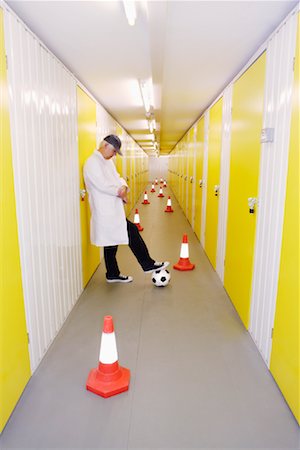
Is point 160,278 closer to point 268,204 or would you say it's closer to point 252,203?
point 252,203

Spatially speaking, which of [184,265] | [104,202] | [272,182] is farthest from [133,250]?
[272,182]

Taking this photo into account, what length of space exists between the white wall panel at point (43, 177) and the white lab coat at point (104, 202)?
241mm

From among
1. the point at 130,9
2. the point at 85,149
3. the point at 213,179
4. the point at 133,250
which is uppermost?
the point at 130,9

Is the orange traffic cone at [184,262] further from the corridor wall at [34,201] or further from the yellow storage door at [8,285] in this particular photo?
the yellow storage door at [8,285]

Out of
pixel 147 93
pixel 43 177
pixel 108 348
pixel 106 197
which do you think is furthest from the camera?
pixel 147 93

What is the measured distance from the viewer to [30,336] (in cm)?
228

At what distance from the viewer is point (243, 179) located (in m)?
3.13

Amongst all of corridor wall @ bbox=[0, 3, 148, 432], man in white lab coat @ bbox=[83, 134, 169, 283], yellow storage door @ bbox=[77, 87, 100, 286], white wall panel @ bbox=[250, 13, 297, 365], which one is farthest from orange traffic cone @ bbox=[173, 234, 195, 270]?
white wall panel @ bbox=[250, 13, 297, 365]

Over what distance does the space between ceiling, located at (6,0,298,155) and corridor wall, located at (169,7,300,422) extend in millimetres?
211

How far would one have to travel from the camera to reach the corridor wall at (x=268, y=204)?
199 centimetres

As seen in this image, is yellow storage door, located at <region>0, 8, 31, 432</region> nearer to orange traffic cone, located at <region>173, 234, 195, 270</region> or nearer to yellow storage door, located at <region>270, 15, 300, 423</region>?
yellow storage door, located at <region>270, 15, 300, 423</region>

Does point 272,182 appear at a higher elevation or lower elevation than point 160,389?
higher

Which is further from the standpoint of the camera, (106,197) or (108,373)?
(106,197)

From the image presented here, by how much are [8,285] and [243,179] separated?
93.4 inches
